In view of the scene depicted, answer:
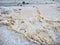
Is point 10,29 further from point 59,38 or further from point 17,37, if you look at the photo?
point 59,38

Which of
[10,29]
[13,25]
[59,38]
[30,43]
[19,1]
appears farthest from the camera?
[19,1]

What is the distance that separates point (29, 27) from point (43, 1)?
4.87 feet

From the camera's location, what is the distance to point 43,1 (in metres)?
2.87

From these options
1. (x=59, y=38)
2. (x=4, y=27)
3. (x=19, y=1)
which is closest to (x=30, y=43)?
(x=59, y=38)

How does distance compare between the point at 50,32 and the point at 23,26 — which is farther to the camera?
the point at 23,26

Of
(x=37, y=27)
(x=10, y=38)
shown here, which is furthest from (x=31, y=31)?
(x=10, y=38)

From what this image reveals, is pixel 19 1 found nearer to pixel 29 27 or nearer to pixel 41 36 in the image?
pixel 29 27

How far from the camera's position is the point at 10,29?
4.71 feet

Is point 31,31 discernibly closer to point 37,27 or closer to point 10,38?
point 37,27

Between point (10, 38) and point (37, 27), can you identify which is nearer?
point (10, 38)

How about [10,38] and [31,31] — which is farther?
[31,31]

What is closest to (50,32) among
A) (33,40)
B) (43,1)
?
(33,40)

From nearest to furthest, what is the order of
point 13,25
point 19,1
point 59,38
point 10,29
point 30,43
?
point 30,43 → point 59,38 → point 10,29 → point 13,25 → point 19,1

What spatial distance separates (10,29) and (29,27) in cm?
20
